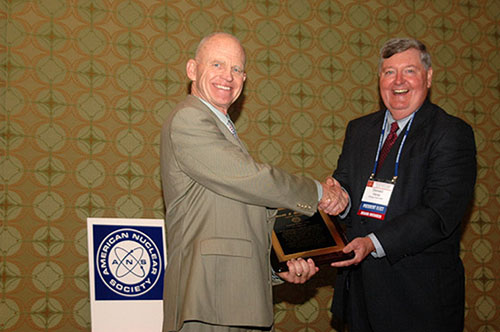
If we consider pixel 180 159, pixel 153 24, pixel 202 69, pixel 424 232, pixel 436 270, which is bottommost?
pixel 436 270

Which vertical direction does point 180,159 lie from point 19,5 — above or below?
below

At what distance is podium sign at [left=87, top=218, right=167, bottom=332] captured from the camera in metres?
3.61

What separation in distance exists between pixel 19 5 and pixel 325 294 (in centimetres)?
318

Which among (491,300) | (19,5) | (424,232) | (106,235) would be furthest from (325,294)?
(19,5)

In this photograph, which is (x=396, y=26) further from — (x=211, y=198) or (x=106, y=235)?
(x=211, y=198)

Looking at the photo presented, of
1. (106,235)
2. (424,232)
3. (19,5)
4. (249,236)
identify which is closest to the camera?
(249,236)

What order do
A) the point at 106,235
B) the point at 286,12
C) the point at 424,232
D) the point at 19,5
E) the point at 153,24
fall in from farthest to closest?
the point at 286,12, the point at 153,24, the point at 19,5, the point at 106,235, the point at 424,232

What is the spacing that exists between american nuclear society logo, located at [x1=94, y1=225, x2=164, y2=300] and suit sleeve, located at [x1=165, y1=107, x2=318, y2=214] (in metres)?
1.62

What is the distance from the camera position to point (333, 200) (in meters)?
2.70

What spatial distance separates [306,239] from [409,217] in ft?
1.58

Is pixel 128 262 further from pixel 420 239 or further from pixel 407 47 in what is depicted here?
pixel 407 47

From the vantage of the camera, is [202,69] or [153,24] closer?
[202,69]

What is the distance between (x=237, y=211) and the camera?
7.36ft

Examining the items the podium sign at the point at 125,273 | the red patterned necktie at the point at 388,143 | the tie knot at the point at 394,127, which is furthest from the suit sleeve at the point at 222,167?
the podium sign at the point at 125,273
